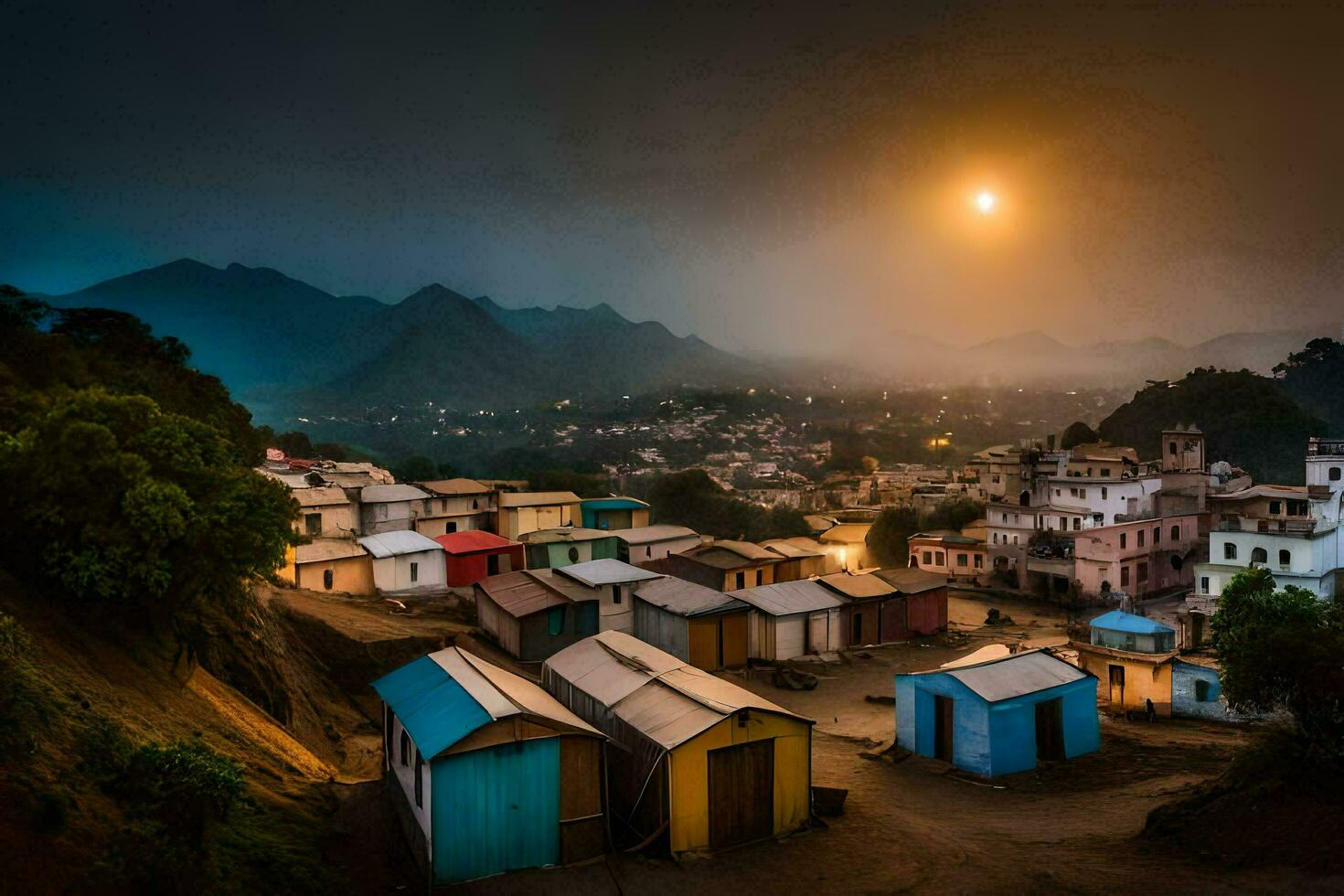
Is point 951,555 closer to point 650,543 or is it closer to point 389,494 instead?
point 650,543

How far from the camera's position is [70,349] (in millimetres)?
23969

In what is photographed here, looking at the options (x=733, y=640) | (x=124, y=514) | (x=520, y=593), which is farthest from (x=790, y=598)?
(x=124, y=514)

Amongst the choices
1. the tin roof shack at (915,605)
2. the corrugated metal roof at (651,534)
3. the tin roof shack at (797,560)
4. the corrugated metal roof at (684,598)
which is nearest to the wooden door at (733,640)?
the corrugated metal roof at (684,598)

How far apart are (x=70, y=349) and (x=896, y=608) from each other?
1133 inches

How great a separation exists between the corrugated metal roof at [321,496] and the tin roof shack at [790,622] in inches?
812

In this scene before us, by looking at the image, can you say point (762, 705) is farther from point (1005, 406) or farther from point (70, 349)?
point (1005, 406)

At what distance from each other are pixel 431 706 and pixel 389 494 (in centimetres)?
2991

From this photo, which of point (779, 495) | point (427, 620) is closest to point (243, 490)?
point (427, 620)

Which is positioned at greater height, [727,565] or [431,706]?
[431,706]

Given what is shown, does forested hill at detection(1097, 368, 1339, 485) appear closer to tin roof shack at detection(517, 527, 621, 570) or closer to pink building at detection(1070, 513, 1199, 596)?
pink building at detection(1070, 513, 1199, 596)

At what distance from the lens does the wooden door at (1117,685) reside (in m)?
23.8

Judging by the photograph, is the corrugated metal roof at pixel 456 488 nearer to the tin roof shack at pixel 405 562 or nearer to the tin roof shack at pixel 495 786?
the tin roof shack at pixel 405 562

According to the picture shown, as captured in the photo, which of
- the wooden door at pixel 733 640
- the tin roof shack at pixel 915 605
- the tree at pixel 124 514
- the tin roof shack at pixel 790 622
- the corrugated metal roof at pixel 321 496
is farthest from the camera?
the corrugated metal roof at pixel 321 496

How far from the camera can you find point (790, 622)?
2792 centimetres
